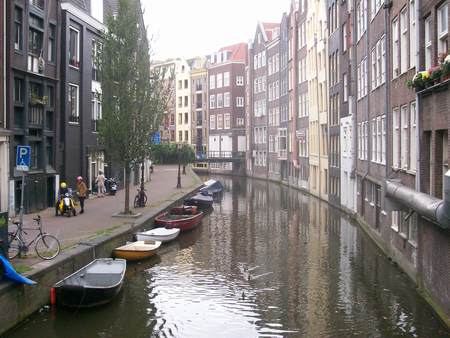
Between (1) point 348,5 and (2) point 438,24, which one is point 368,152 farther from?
(2) point 438,24

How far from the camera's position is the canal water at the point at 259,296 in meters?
14.3

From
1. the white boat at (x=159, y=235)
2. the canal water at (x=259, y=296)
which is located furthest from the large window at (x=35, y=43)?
the canal water at (x=259, y=296)

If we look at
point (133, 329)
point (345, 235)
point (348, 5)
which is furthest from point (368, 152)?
point (133, 329)

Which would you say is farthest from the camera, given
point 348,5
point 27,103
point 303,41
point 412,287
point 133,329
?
point 303,41

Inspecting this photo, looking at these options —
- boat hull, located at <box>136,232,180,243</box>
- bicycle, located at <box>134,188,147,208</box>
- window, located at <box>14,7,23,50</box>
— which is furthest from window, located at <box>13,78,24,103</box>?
bicycle, located at <box>134,188,147,208</box>

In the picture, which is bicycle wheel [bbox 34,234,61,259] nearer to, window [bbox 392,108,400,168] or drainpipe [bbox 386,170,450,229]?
drainpipe [bbox 386,170,450,229]

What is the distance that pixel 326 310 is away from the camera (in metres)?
16.0

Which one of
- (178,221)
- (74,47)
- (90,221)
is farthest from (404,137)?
(74,47)

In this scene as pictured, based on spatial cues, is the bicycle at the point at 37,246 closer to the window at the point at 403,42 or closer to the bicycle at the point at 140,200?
the window at the point at 403,42

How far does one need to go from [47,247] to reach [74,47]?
18727 mm

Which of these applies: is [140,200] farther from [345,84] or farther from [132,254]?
[345,84]

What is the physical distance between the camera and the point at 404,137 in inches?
793

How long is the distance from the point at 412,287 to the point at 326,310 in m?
3.22

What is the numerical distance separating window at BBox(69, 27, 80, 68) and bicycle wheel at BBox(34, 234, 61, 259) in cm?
1754
